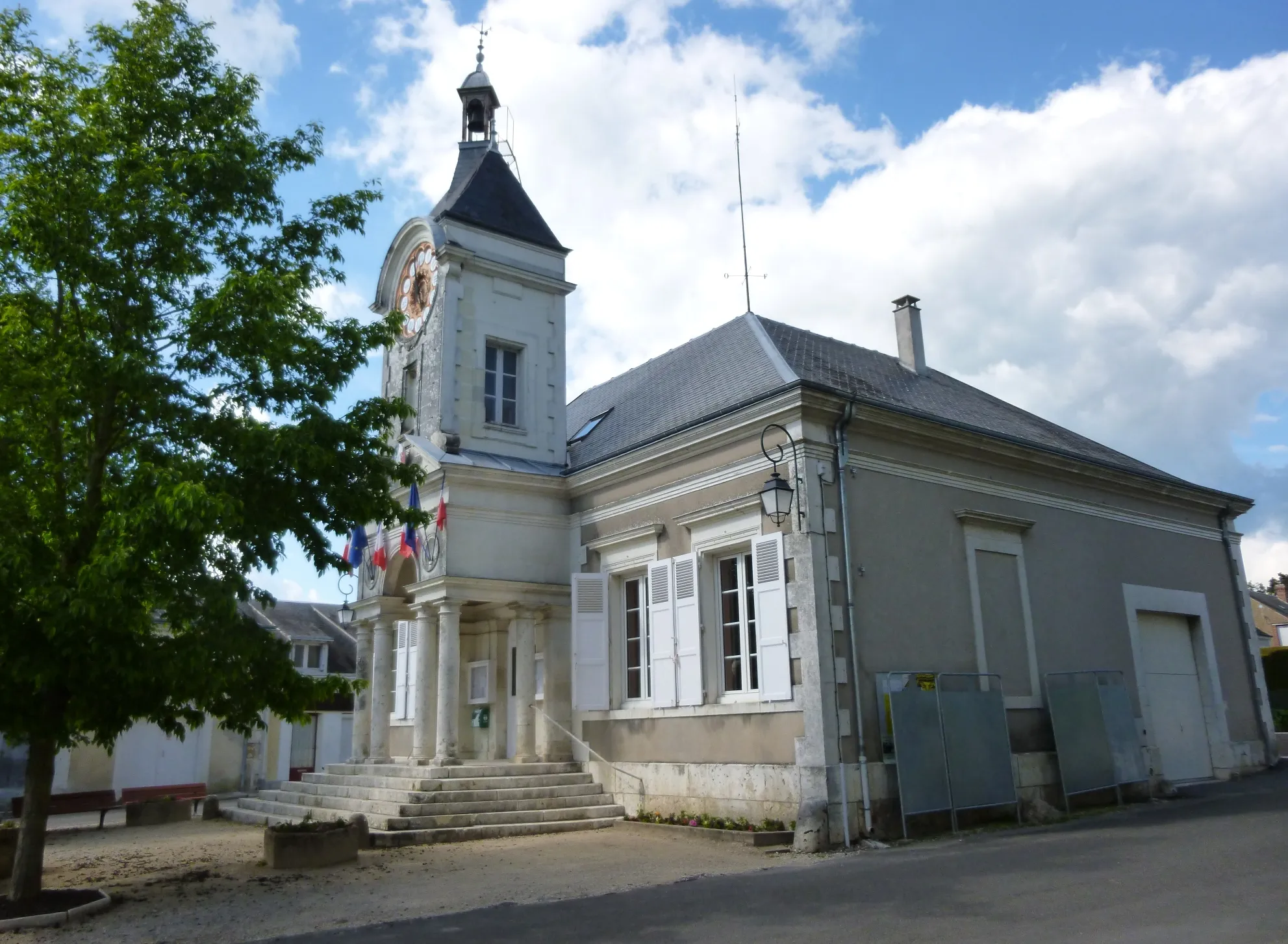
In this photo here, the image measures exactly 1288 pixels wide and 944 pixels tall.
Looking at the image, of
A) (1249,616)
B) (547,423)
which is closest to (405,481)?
(547,423)

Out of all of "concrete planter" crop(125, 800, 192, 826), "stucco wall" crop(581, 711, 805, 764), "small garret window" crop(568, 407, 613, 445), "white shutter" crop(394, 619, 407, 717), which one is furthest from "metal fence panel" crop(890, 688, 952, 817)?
"concrete planter" crop(125, 800, 192, 826)

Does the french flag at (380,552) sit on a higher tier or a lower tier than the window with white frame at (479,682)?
higher

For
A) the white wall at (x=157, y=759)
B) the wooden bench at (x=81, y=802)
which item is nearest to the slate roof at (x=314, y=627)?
the white wall at (x=157, y=759)

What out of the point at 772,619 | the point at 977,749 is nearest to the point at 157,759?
the point at 772,619

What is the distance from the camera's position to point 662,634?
43.0ft

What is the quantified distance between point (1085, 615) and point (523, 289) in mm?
10111

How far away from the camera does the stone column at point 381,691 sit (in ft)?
52.1

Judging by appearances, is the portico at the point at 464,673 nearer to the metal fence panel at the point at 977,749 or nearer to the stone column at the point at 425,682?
the stone column at the point at 425,682

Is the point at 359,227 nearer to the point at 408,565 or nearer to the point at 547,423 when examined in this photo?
the point at 547,423

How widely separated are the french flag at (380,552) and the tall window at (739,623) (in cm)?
632

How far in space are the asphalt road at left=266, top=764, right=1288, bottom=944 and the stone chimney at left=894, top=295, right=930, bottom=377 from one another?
8.84 metres

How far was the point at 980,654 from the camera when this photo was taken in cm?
1278

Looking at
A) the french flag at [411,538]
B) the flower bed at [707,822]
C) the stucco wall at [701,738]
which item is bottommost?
the flower bed at [707,822]

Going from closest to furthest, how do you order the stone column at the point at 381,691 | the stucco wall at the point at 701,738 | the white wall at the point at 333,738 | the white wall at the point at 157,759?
1. the stucco wall at the point at 701,738
2. the stone column at the point at 381,691
3. the white wall at the point at 157,759
4. the white wall at the point at 333,738
